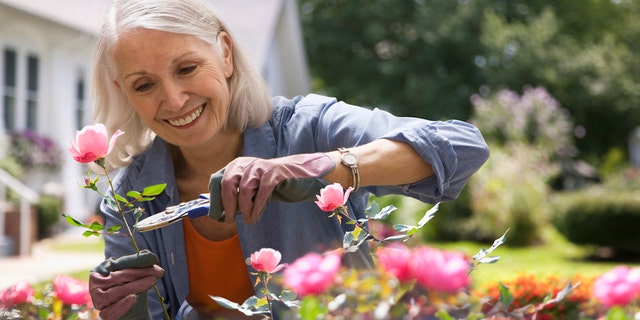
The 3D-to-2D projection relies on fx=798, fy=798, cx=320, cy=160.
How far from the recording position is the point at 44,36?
1133 cm

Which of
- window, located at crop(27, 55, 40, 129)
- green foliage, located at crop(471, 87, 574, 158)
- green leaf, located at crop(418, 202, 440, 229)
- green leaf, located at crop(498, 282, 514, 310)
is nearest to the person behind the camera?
green leaf, located at crop(498, 282, 514, 310)

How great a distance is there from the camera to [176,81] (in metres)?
1.90

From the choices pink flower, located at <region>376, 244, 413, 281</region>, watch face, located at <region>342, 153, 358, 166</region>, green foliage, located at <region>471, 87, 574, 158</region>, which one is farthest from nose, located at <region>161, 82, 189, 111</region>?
green foliage, located at <region>471, 87, 574, 158</region>

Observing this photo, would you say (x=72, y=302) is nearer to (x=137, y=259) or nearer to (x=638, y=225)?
(x=137, y=259)

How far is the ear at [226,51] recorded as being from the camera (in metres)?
2.08

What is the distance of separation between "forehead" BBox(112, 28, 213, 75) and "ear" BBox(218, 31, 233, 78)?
177 mm

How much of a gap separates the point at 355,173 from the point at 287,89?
1585cm

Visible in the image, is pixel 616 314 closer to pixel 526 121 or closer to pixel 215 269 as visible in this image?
pixel 215 269

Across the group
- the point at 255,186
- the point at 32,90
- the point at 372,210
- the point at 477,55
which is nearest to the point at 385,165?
the point at 372,210

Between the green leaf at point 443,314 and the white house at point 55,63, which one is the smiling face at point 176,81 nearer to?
the green leaf at point 443,314

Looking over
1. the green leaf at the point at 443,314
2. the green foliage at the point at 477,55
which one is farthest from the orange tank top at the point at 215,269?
the green foliage at the point at 477,55

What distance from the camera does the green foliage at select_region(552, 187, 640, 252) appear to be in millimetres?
9922

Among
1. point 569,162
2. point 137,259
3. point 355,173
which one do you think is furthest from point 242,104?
point 569,162

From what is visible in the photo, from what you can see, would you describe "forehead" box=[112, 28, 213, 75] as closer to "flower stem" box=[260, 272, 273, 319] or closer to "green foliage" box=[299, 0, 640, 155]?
"flower stem" box=[260, 272, 273, 319]
